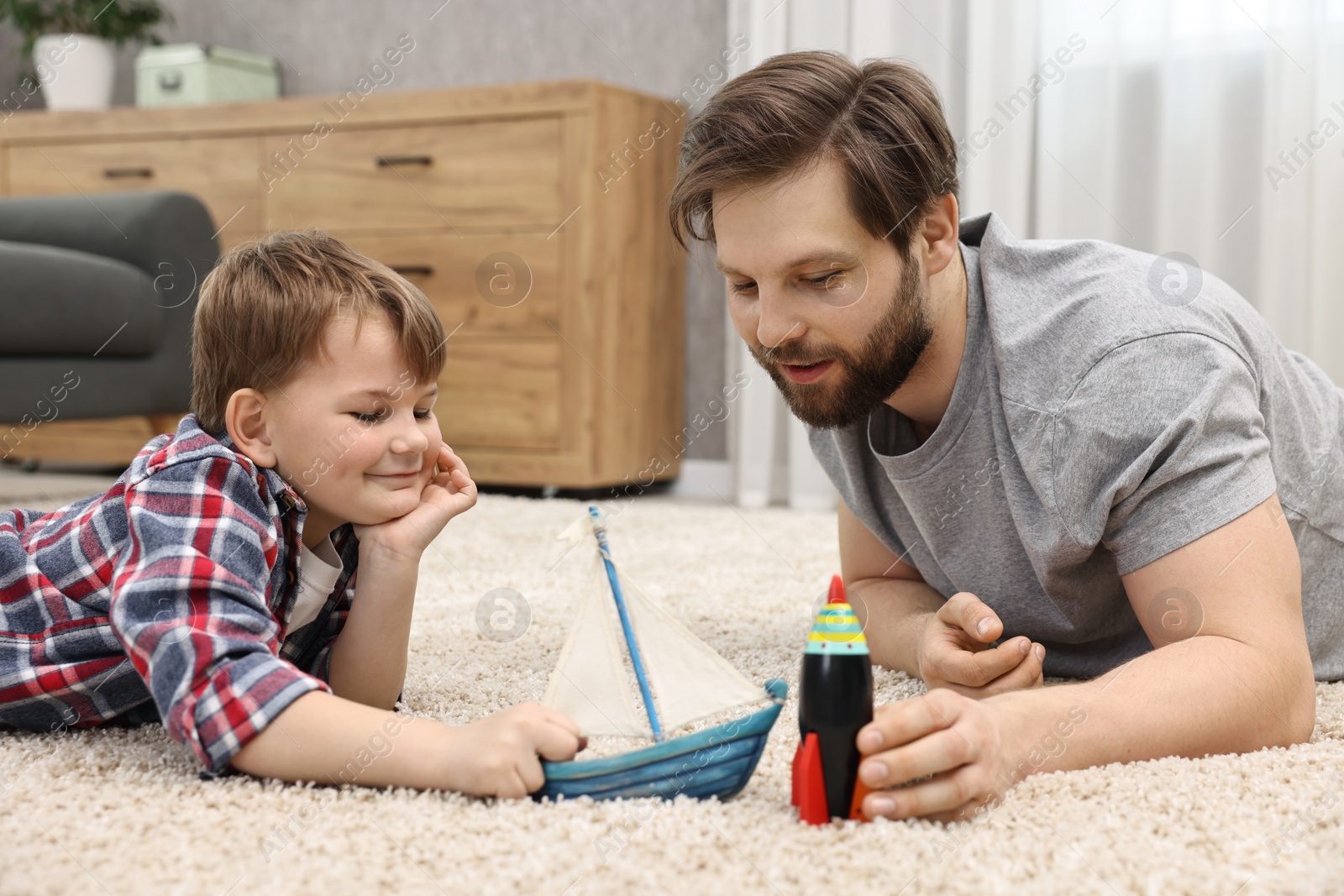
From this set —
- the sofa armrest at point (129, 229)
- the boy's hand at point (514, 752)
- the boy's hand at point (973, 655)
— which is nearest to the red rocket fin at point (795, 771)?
the boy's hand at point (514, 752)

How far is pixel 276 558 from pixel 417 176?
197 cm

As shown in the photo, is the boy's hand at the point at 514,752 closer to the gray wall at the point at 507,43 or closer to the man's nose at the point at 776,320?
the man's nose at the point at 776,320

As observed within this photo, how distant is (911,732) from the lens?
25.8 inches

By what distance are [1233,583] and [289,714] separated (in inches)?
25.2

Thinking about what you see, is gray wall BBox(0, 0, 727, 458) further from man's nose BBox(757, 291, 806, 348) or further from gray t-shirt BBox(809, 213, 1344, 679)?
man's nose BBox(757, 291, 806, 348)

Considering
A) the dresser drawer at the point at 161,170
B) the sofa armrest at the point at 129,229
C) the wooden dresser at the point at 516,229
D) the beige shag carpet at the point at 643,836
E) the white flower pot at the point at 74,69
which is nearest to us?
Result: the beige shag carpet at the point at 643,836

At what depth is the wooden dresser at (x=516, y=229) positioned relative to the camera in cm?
257

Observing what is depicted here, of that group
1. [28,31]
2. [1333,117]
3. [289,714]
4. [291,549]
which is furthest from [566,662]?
[28,31]

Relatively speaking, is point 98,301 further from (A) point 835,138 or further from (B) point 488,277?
(A) point 835,138

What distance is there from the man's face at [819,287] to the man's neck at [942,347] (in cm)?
3

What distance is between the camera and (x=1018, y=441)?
0.95m

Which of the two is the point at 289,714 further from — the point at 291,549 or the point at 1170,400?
the point at 1170,400

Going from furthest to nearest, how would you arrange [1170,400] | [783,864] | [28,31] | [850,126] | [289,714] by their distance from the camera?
[28,31]
[850,126]
[1170,400]
[289,714]
[783,864]

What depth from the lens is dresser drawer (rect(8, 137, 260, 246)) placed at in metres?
2.85
